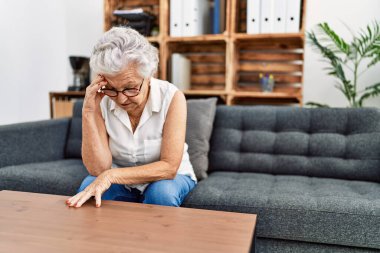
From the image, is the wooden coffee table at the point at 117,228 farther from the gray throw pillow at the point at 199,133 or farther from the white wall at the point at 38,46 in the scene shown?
the white wall at the point at 38,46

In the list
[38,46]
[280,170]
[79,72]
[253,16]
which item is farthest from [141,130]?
[38,46]

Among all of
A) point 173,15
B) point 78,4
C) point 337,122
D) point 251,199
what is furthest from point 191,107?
point 78,4

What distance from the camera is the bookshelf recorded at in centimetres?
244

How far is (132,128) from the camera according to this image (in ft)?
4.70

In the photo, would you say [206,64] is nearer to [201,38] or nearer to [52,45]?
[201,38]

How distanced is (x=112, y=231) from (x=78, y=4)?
2.77 metres

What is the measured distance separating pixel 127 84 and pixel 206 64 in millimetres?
1713

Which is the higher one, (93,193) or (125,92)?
(125,92)

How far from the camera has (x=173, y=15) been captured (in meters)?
2.52

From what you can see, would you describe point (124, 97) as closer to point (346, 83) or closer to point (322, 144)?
point (322, 144)

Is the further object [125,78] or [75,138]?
[75,138]

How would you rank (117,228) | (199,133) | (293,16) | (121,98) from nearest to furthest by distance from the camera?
(117,228) → (121,98) → (199,133) → (293,16)

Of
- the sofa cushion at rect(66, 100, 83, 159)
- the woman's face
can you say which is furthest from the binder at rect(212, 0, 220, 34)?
the woman's face

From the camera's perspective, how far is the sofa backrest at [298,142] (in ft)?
5.83
